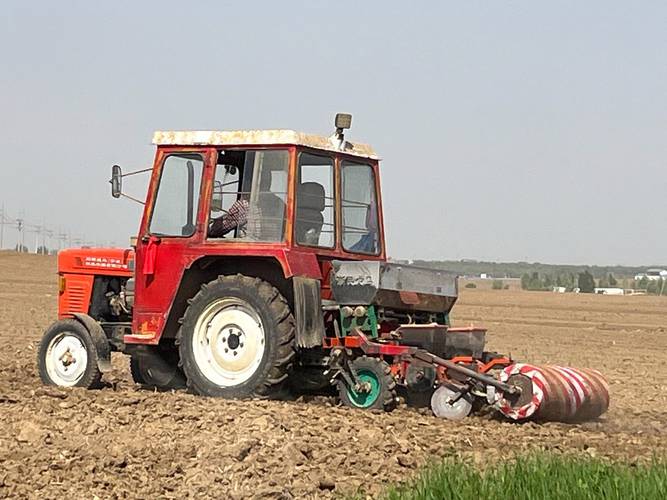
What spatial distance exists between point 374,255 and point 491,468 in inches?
182

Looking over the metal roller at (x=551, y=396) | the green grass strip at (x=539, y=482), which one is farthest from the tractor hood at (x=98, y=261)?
the green grass strip at (x=539, y=482)

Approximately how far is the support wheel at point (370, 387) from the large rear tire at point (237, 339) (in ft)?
1.72

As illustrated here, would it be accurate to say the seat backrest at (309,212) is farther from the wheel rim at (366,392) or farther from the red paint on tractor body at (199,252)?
A: the wheel rim at (366,392)

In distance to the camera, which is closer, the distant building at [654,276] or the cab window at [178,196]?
the cab window at [178,196]

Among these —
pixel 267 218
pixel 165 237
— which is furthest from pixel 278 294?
pixel 165 237

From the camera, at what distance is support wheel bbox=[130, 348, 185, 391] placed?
11.1 metres

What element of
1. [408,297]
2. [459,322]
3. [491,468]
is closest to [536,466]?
[491,468]

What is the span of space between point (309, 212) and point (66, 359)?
2.83 meters

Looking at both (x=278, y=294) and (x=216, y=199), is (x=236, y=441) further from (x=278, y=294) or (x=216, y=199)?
(x=216, y=199)

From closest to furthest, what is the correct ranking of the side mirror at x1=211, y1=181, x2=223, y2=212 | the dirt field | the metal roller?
the dirt field, the metal roller, the side mirror at x1=211, y1=181, x2=223, y2=212

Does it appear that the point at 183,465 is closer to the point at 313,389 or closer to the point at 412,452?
the point at 412,452

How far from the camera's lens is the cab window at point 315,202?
10.3m

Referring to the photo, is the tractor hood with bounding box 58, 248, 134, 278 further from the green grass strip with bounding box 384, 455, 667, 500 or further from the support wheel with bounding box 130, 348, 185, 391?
the green grass strip with bounding box 384, 455, 667, 500

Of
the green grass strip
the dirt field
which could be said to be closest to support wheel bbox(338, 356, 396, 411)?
the dirt field
